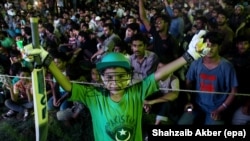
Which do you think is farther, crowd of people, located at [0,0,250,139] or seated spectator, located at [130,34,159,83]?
seated spectator, located at [130,34,159,83]

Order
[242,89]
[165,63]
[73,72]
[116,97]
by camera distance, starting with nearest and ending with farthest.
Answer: [116,97]
[242,89]
[165,63]
[73,72]

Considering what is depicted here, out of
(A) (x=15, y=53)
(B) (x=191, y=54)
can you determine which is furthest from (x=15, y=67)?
(B) (x=191, y=54)

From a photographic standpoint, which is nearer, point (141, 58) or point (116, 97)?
point (116, 97)

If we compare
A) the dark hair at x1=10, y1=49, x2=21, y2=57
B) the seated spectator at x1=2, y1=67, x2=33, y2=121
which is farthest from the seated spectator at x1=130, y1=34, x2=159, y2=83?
the dark hair at x1=10, y1=49, x2=21, y2=57

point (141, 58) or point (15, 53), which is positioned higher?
point (15, 53)

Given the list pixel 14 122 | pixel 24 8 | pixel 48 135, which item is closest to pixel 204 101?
pixel 48 135

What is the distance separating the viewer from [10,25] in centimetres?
968

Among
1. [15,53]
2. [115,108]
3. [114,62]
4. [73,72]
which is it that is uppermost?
[15,53]

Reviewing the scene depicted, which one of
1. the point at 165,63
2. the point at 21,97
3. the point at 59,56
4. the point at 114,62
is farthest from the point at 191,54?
the point at 21,97

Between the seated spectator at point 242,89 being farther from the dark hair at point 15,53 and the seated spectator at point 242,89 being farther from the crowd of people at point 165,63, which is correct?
the dark hair at point 15,53

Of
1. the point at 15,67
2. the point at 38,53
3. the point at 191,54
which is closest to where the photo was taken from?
the point at 38,53

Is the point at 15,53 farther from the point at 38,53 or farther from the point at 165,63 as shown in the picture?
the point at 38,53

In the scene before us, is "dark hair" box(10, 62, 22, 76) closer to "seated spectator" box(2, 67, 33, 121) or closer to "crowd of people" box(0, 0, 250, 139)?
"crowd of people" box(0, 0, 250, 139)

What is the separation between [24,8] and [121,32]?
221 inches
